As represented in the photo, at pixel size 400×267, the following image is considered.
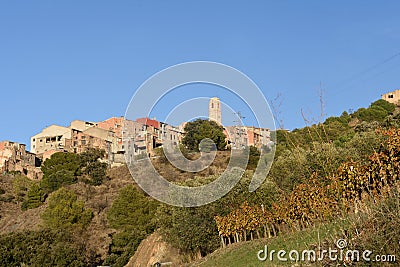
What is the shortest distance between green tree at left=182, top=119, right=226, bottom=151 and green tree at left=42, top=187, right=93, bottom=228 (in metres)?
10.4

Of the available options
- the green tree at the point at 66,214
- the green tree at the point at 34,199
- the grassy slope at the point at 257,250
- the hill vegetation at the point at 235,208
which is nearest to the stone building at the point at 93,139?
the hill vegetation at the point at 235,208

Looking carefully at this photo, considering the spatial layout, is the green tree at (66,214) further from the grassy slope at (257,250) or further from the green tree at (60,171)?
the grassy slope at (257,250)

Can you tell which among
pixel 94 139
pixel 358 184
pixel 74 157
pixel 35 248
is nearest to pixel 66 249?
pixel 35 248

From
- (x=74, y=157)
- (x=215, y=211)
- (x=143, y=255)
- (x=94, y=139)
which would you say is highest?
(x=94, y=139)

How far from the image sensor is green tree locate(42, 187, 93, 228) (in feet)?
136

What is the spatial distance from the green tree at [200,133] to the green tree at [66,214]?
10.4 metres

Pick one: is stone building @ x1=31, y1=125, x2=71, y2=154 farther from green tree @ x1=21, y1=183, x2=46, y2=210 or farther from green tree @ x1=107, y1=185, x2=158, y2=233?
green tree @ x1=107, y1=185, x2=158, y2=233

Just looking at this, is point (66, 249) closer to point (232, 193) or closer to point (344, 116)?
point (232, 193)

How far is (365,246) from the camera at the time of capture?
19.0 ft

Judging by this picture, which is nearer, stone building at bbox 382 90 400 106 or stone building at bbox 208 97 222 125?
stone building at bbox 208 97 222 125

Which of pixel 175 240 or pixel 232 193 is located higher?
pixel 232 193

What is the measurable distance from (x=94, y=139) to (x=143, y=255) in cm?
5729

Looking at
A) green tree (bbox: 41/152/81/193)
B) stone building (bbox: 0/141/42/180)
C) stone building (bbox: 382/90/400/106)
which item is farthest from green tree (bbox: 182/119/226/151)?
stone building (bbox: 382/90/400/106)

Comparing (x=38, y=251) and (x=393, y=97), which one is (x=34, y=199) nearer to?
(x=38, y=251)
